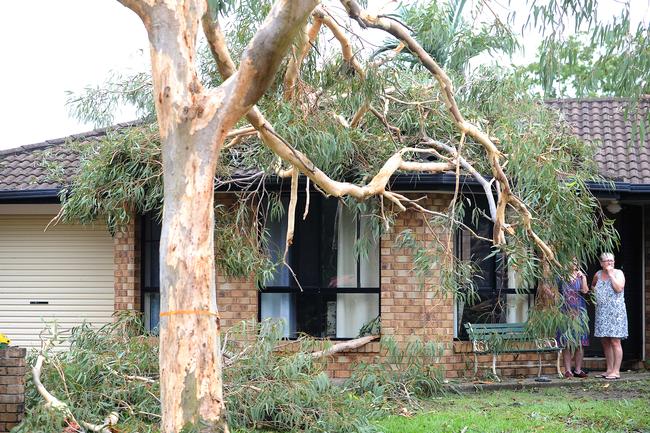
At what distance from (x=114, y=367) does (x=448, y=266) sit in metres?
4.23

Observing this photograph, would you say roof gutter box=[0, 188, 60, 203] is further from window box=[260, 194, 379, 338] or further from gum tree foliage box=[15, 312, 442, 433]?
gum tree foliage box=[15, 312, 442, 433]

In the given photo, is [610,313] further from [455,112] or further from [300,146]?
[300,146]

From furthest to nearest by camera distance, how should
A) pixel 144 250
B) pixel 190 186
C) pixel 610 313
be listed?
pixel 144 250, pixel 610 313, pixel 190 186

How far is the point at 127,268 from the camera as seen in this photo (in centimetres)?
1474

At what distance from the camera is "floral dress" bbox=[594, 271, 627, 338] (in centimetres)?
1386

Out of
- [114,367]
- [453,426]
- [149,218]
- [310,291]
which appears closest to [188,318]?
[114,367]

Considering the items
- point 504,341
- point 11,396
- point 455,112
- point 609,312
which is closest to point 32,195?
point 11,396

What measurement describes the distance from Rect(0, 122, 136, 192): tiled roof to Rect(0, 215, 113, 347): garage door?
80 cm

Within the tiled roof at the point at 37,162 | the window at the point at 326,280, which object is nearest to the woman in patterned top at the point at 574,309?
the window at the point at 326,280

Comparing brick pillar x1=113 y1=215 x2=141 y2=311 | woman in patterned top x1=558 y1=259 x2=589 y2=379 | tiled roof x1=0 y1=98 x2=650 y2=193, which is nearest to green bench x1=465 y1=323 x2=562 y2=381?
woman in patterned top x1=558 y1=259 x2=589 y2=379

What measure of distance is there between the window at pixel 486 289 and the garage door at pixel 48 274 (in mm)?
5868

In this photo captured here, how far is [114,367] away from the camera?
9828 mm

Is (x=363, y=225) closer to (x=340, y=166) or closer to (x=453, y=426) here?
(x=340, y=166)

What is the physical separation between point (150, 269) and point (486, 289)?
519 centimetres
